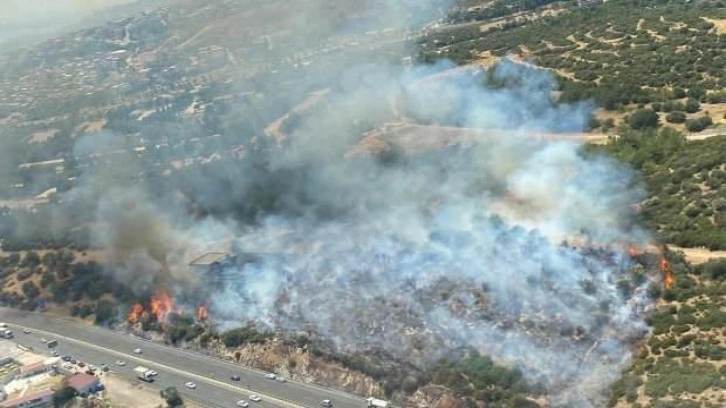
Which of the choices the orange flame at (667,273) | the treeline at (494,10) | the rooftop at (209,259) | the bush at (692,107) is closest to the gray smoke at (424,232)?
the rooftop at (209,259)

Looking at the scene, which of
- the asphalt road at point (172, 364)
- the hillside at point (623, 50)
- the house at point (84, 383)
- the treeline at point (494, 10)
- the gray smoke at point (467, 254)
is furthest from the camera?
the treeline at point (494, 10)

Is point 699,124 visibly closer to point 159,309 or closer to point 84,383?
point 159,309

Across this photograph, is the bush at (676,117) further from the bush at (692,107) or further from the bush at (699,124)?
the bush at (699,124)

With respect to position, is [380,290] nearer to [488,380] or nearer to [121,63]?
[488,380]

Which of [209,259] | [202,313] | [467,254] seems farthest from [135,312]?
[467,254]

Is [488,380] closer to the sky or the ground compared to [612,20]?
closer to the ground

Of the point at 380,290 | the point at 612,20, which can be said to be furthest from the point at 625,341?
the point at 612,20
